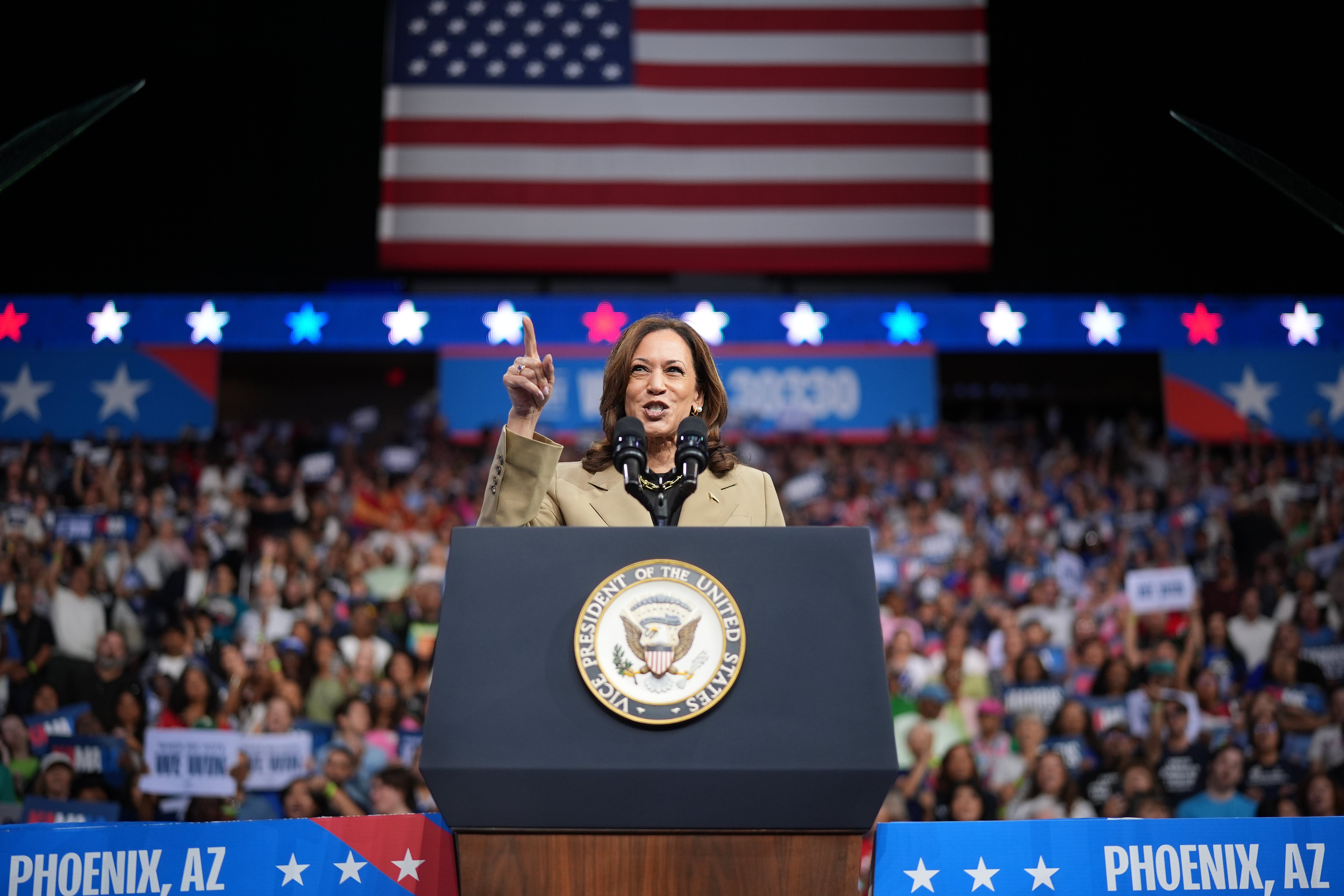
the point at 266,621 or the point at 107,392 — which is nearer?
the point at 266,621

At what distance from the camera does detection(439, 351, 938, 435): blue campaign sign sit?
10.7m

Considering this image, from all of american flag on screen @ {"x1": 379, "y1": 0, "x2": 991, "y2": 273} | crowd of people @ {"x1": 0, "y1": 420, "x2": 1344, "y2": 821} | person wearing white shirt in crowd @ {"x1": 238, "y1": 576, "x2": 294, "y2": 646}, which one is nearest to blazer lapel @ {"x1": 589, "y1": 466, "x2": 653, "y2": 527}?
crowd of people @ {"x1": 0, "y1": 420, "x2": 1344, "y2": 821}

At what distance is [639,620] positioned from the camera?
56.1 inches

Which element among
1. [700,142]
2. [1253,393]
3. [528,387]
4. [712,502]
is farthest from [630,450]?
[1253,393]

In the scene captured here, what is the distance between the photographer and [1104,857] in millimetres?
1923

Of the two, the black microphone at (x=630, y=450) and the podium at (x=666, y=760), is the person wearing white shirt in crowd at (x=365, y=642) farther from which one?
the podium at (x=666, y=760)

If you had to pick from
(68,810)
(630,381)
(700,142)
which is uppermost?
(700,142)

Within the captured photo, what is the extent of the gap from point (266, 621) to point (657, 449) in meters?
5.92

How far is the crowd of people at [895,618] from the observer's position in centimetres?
606

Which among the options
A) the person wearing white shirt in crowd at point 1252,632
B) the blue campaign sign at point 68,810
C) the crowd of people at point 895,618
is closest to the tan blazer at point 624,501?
the crowd of people at point 895,618

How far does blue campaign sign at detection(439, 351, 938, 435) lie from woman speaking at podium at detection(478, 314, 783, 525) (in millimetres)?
8563

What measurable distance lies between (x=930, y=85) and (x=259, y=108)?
24.7 ft

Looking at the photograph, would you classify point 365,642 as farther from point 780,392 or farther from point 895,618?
point 780,392

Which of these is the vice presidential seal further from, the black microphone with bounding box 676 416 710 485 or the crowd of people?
the crowd of people
